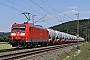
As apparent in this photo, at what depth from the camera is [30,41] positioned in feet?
105

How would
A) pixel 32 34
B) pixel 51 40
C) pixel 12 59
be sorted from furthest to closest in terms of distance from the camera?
pixel 51 40 → pixel 32 34 → pixel 12 59

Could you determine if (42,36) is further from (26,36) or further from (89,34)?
(89,34)

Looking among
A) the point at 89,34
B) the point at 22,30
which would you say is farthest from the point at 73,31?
the point at 22,30

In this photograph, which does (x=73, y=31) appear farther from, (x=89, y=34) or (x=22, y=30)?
(x=22, y=30)

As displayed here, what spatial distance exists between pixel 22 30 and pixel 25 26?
26.5 inches

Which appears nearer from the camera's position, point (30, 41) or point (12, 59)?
point (12, 59)

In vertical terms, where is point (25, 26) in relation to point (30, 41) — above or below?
above

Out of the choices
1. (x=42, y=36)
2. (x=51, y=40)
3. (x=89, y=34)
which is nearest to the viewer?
(x=42, y=36)

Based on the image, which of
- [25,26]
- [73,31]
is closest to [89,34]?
[73,31]

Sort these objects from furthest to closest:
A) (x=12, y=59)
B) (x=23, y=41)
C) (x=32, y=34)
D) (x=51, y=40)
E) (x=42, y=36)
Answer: (x=51, y=40)
(x=42, y=36)
(x=32, y=34)
(x=23, y=41)
(x=12, y=59)

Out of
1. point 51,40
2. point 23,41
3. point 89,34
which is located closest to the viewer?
point 23,41

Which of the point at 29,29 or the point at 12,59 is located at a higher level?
the point at 29,29

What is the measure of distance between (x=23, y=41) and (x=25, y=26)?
221 centimetres

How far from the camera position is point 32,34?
32.9 m
